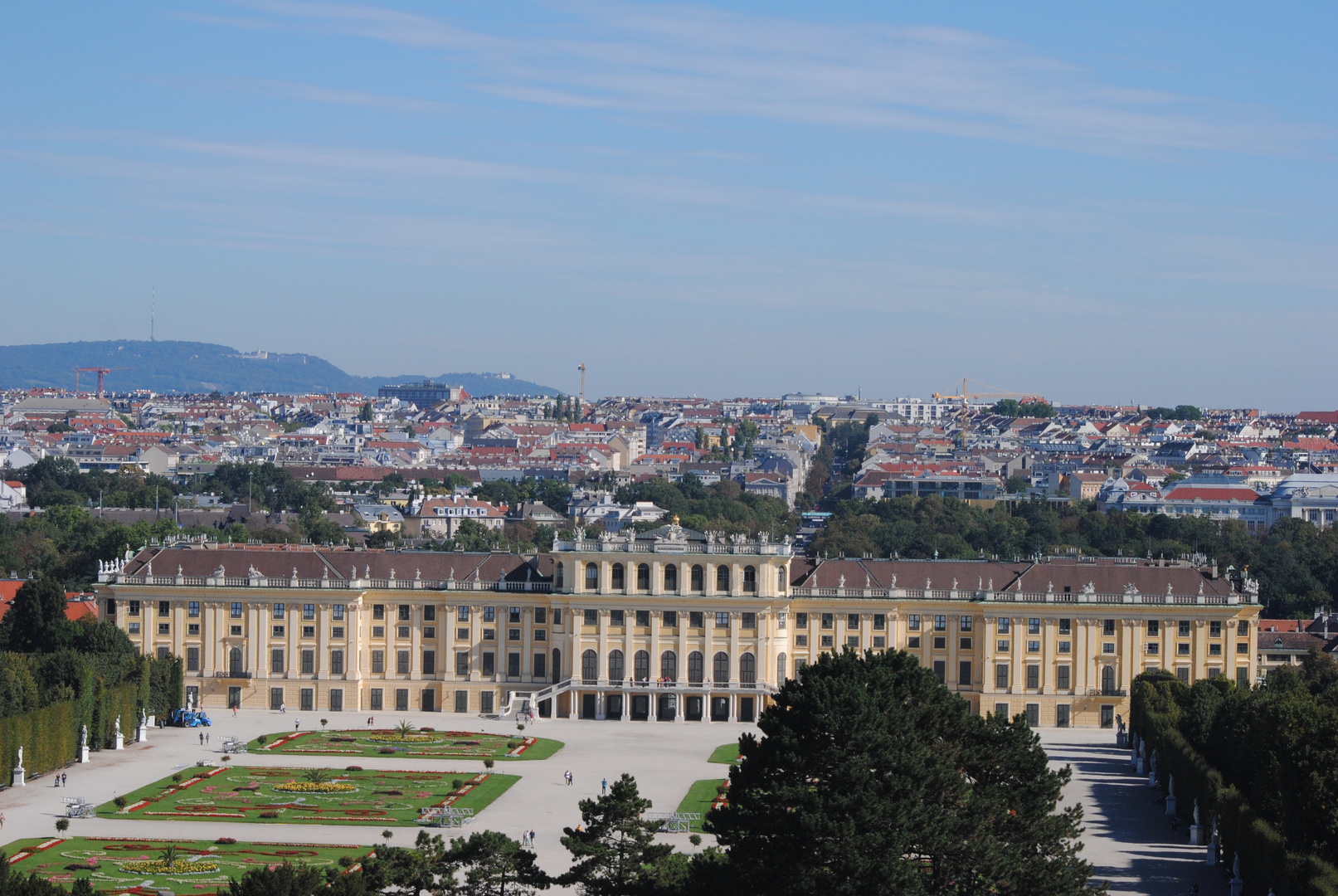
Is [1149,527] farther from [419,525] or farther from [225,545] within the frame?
[225,545]

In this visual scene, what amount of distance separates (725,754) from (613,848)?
30.5 metres

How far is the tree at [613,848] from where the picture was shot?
167ft

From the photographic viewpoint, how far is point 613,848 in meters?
51.9

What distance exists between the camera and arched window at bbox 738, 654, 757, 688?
92.7 m

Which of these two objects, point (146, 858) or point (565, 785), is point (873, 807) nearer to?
point (146, 858)

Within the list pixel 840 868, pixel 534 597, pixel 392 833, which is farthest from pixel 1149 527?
pixel 840 868

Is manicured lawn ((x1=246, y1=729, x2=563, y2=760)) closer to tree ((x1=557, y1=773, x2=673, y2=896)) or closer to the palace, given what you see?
the palace

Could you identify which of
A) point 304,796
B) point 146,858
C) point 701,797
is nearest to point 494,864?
point 146,858

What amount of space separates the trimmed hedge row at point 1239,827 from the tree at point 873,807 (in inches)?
220

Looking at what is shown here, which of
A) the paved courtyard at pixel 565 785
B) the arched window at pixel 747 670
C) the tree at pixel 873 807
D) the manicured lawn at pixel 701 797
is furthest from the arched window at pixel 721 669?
the tree at pixel 873 807

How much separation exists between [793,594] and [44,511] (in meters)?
103

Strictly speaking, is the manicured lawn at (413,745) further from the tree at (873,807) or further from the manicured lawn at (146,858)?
the tree at (873,807)

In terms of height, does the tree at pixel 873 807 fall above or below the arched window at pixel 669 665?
above

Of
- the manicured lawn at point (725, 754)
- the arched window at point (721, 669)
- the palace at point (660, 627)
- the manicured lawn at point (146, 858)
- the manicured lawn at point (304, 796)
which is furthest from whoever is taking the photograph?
the arched window at point (721, 669)
